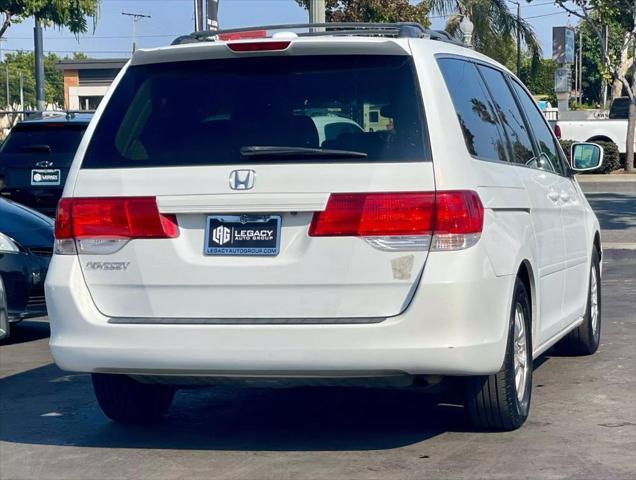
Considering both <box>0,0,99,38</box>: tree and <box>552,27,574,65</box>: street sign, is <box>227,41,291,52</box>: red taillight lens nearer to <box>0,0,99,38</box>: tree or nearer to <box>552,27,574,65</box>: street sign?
<box>0,0,99,38</box>: tree

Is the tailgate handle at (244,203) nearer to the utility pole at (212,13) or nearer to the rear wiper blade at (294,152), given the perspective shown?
the rear wiper blade at (294,152)

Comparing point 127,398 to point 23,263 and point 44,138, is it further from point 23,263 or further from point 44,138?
point 44,138

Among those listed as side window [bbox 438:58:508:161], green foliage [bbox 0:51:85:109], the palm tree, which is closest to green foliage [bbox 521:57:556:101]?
the palm tree

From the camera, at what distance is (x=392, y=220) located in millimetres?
5254

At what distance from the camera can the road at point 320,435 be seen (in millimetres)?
5535

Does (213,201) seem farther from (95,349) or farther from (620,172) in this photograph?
(620,172)

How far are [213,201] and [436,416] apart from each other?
191cm

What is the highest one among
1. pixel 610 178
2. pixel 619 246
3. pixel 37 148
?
pixel 37 148

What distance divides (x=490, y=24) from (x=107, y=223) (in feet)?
128

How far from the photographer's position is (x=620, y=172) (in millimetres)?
32656

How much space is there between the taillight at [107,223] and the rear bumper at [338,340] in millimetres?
172

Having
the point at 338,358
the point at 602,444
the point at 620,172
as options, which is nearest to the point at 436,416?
the point at 602,444

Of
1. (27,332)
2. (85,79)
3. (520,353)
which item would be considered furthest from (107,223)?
(85,79)

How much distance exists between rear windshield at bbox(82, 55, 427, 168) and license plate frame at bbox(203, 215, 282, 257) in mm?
270
